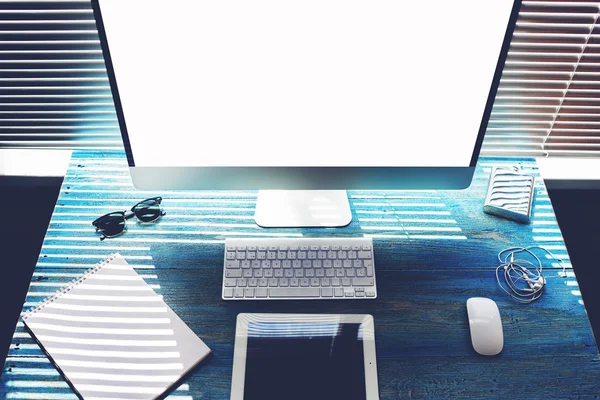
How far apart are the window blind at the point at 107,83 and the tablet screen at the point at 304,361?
2.68ft

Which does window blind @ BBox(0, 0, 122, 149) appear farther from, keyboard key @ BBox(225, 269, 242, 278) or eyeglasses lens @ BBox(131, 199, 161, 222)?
keyboard key @ BBox(225, 269, 242, 278)

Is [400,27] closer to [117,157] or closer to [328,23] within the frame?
[328,23]

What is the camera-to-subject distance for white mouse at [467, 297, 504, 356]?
0.88 meters

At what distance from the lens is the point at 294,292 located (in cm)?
94

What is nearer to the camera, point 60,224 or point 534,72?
point 60,224

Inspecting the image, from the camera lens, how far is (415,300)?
0.96 metres

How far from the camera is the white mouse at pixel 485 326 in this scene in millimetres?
881

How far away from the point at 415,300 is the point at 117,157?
78 centimetres

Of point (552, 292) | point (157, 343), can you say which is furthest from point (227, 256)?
point (552, 292)

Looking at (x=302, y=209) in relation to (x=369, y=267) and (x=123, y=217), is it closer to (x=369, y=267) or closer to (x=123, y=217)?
(x=369, y=267)

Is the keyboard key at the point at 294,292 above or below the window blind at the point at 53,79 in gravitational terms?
below

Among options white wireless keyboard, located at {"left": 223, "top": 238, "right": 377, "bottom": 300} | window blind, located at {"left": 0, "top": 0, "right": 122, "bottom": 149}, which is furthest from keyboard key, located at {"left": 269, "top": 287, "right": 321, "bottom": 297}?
window blind, located at {"left": 0, "top": 0, "right": 122, "bottom": 149}

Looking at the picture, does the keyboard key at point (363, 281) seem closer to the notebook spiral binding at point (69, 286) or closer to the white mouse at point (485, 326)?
the white mouse at point (485, 326)

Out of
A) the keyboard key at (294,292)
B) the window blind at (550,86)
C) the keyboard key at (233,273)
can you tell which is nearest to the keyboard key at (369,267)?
the keyboard key at (294,292)
